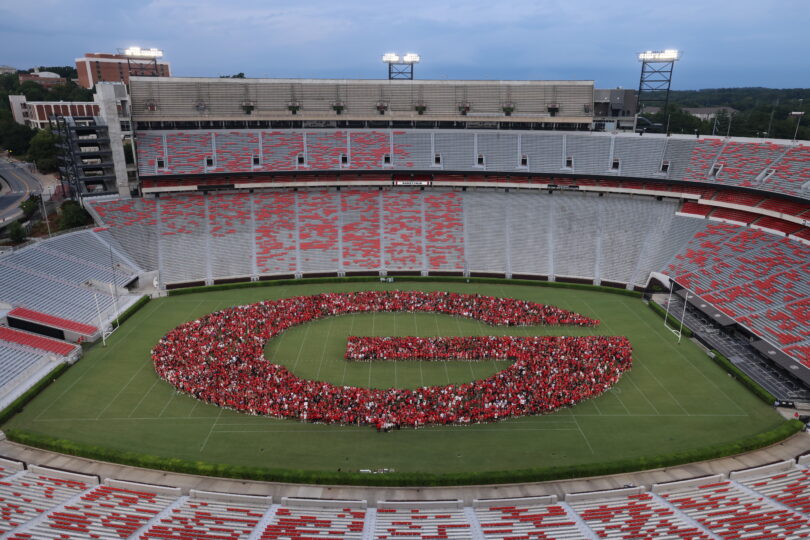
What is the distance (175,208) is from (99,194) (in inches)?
238

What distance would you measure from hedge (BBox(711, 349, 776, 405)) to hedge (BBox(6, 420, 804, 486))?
3818mm

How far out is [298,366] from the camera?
2595 cm

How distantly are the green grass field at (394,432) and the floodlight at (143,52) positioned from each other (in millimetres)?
28507

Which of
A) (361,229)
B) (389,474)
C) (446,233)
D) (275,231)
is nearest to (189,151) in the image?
(275,231)

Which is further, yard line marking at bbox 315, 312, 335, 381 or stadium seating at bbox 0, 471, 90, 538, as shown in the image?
yard line marking at bbox 315, 312, 335, 381

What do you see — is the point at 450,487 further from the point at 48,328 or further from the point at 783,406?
the point at 48,328

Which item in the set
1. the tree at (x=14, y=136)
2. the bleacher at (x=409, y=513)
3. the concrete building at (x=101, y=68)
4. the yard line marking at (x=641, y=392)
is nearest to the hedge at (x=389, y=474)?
the bleacher at (x=409, y=513)

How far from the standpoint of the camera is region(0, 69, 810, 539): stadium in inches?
672

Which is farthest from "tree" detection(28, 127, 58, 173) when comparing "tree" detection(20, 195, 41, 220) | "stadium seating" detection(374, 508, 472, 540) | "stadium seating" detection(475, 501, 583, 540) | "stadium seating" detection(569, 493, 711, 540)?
"stadium seating" detection(569, 493, 711, 540)

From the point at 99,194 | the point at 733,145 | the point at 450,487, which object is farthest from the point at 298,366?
Result: the point at 733,145

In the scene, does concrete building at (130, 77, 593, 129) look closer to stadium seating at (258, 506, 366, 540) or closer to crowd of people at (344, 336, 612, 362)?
crowd of people at (344, 336, 612, 362)

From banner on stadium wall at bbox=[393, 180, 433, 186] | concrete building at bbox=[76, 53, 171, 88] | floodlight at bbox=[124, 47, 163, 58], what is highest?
concrete building at bbox=[76, 53, 171, 88]

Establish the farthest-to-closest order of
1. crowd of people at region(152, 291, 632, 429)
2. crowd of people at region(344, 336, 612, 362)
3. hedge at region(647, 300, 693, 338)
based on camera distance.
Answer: hedge at region(647, 300, 693, 338)
crowd of people at region(344, 336, 612, 362)
crowd of people at region(152, 291, 632, 429)

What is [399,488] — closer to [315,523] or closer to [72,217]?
[315,523]
